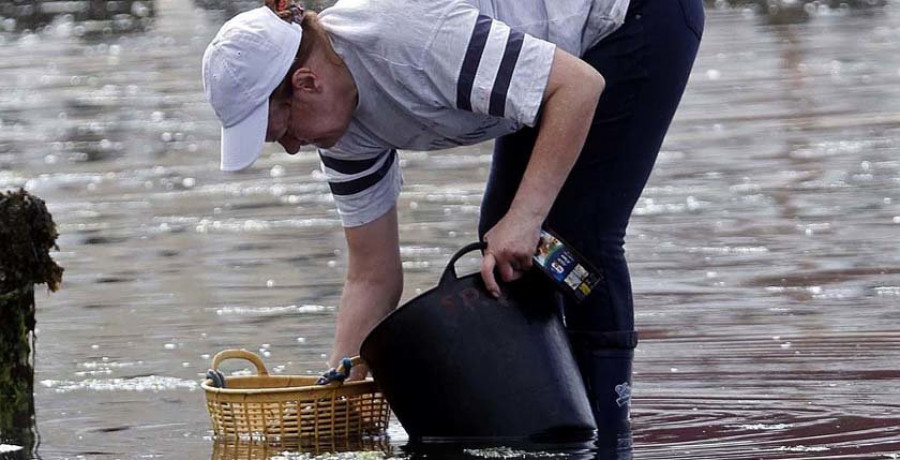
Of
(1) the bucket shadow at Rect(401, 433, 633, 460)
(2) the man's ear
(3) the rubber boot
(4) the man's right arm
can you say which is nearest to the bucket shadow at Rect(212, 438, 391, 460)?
(1) the bucket shadow at Rect(401, 433, 633, 460)

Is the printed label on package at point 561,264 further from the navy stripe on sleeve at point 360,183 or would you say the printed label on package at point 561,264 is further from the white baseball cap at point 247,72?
the white baseball cap at point 247,72

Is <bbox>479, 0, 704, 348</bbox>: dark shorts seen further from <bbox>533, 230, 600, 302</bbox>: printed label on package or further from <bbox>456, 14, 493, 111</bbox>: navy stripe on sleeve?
<bbox>456, 14, 493, 111</bbox>: navy stripe on sleeve

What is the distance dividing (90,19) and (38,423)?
18.7 metres

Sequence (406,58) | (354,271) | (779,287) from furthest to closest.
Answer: (779,287)
(354,271)
(406,58)

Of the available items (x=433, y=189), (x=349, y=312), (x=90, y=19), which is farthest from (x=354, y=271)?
(x=90, y=19)

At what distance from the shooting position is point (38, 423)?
486 centimetres

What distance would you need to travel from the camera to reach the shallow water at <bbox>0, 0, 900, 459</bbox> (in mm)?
4805

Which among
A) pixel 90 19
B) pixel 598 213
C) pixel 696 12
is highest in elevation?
pixel 696 12

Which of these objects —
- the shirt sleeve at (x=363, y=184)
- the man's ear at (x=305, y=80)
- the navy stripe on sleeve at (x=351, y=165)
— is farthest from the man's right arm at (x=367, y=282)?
the man's ear at (x=305, y=80)

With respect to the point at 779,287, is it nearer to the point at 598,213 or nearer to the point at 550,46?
the point at 598,213

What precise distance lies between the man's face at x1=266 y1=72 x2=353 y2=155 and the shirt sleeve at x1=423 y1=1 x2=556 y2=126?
0.78ft

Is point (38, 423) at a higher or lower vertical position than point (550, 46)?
lower

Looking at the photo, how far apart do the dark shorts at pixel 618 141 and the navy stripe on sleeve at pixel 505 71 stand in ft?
1.37

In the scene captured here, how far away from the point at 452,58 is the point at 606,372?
944 millimetres
